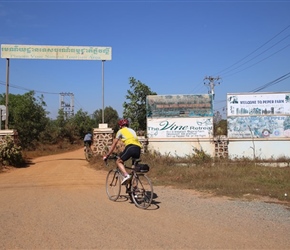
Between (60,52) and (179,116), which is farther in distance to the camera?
(60,52)

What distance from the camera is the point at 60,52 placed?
18.1m

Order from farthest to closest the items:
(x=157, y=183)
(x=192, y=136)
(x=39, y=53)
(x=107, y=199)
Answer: (x=39, y=53) < (x=192, y=136) < (x=157, y=183) < (x=107, y=199)

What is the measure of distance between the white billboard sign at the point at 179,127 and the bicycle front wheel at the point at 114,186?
28.4 feet

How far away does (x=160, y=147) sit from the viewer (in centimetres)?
1683

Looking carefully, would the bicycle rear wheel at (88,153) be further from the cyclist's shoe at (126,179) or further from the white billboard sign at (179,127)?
the cyclist's shoe at (126,179)

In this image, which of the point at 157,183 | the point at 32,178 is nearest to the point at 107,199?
the point at 157,183

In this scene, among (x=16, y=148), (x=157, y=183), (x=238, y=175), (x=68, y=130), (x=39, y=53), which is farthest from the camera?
(x=68, y=130)

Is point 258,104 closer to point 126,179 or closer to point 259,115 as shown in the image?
point 259,115

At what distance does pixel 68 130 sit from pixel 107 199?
34892 millimetres

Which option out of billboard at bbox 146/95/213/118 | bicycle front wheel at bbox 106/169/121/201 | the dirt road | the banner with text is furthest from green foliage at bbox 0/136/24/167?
the banner with text

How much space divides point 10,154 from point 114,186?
343 inches

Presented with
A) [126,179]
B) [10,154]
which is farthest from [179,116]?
[126,179]

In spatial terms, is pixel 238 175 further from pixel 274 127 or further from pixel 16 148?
pixel 16 148

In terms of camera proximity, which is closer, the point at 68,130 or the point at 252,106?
the point at 252,106
